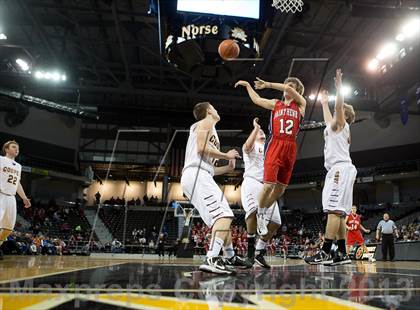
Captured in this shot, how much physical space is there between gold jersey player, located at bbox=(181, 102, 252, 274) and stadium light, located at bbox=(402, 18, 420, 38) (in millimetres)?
14831

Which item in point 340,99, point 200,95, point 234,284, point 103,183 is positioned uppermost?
point 200,95

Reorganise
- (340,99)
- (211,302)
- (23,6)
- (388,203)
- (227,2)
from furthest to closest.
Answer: (388,203), (23,6), (227,2), (340,99), (211,302)

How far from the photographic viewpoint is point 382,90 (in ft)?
80.2

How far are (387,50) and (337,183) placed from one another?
15421 millimetres

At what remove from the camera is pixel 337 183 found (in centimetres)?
516

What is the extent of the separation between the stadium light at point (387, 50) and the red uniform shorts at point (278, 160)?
1562cm

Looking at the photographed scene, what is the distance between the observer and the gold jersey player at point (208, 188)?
373 cm

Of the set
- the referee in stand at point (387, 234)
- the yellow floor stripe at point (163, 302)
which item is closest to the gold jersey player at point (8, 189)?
the yellow floor stripe at point (163, 302)

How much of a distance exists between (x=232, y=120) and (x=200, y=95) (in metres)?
8.20

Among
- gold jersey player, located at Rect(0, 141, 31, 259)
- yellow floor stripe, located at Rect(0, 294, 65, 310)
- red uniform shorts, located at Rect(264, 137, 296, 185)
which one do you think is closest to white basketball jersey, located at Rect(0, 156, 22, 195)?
gold jersey player, located at Rect(0, 141, 31, 259)

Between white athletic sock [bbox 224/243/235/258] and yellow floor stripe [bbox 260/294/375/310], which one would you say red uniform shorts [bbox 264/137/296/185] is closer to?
white athletic sock [bbox 224/243/235/258]

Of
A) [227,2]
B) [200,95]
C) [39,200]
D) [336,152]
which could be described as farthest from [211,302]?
[39,200]

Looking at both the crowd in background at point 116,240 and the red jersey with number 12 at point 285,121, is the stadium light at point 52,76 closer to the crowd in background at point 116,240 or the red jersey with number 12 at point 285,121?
the crowd in background at point 116,240

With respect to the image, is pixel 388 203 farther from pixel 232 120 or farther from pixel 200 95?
pixel 200 95
